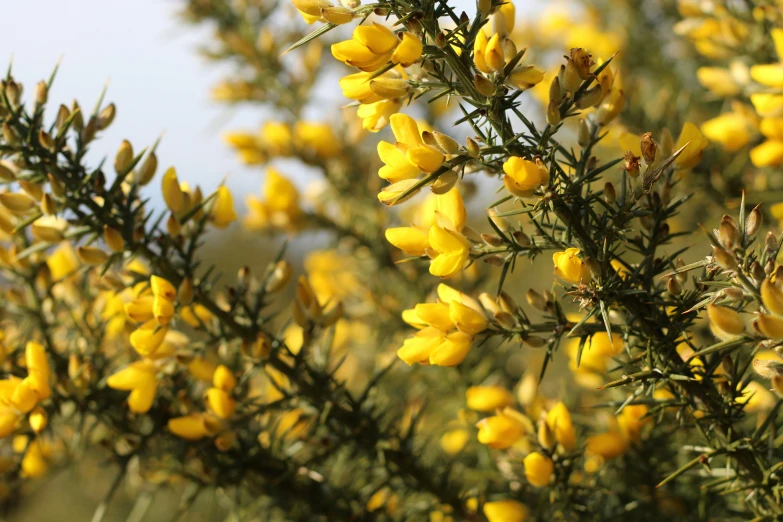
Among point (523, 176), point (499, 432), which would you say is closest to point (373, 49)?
point (523, 176)

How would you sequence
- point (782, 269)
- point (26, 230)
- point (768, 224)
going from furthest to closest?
point (768, 224)
point (26, 230)
point (782, 269)

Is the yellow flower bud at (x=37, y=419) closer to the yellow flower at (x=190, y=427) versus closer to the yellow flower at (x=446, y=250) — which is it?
the yellow flower at (x=190, y=427)

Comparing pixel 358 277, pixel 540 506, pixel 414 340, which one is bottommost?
pixel 540 506

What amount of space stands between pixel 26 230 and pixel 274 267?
47cm

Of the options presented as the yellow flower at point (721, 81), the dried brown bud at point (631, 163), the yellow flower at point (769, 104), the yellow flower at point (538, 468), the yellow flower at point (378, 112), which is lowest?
the yellow flower at point (538, 468)

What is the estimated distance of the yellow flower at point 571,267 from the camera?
0.67 meters

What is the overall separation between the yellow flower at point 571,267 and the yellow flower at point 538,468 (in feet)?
1.02

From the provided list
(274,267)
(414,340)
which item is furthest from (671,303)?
(274,267)

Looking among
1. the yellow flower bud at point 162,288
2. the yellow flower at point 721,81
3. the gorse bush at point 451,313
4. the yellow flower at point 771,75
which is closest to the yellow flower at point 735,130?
the gorse bush at point 451,313

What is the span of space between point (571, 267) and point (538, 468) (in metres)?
0.35

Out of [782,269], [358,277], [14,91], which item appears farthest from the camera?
[358,277]

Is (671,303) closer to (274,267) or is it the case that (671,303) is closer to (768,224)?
(274,267)

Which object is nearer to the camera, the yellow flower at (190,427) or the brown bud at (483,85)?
the brown bud at (483,85)

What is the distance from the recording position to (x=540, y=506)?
3.24 ft
